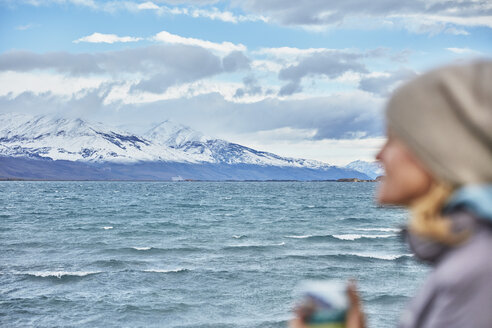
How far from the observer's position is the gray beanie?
1.20m

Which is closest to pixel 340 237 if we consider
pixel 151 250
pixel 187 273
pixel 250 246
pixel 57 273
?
pixel 250 246

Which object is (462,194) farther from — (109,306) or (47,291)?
(47,291)

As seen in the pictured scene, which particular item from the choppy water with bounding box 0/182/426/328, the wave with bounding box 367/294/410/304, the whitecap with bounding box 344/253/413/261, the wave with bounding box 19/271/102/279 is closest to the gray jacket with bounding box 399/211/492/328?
the choppy water with bounding box 0/182/426/328

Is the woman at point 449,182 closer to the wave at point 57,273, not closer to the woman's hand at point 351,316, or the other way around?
the woman's hand at point 351,316

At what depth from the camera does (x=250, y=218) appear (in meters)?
54.6

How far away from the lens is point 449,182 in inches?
48.1

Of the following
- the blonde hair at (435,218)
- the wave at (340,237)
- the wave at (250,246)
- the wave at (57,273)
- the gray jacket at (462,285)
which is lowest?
the wave at (340,237)

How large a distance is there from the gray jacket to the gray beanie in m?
0.10

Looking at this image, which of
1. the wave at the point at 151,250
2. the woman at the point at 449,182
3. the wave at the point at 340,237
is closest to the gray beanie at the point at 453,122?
the woman at the point at 449,182

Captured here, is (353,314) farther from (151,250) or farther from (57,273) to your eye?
(151,250)

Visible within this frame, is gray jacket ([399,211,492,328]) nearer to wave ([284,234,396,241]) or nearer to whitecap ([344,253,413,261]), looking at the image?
whitecap ([344,253,413,261])

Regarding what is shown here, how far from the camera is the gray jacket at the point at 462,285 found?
1118 mm

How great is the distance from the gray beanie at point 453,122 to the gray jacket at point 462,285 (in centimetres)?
10

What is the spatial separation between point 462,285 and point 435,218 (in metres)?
0.17
